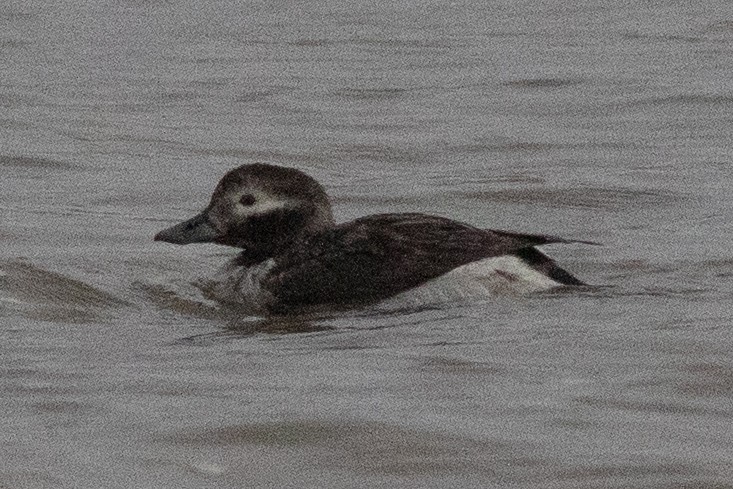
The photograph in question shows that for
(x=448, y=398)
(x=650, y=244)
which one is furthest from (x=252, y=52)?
(x=448, y=398)

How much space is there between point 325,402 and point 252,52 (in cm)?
1219

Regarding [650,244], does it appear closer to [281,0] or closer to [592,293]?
[592,293]

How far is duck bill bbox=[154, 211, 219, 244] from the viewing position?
10.6 meters

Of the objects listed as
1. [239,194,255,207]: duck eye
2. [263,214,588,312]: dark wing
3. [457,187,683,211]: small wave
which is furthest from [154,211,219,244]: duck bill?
[457,187,683,211]: small wave

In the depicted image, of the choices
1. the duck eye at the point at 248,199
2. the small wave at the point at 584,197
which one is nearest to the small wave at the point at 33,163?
the small wave at the point at 584,197

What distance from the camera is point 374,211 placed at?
1322 cm

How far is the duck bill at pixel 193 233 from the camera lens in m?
10.6

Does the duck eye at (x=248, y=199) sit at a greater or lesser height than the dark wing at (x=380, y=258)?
greater

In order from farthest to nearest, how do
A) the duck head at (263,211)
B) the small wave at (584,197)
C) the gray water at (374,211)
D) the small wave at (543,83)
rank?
the small wave at (543,83) < the small wave at (584,197) < the duck head at (263,211) < the gray water at (374,211)

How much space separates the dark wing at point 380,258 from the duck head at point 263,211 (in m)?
0.41

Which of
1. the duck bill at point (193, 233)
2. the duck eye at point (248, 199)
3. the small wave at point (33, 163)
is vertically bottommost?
the small wave at point (33, 163)

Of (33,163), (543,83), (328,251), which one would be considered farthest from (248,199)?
(543,83)

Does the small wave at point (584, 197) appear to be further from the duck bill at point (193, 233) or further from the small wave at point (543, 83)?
the small wave at point (543, 83)

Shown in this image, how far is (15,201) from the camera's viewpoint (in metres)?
13.4
